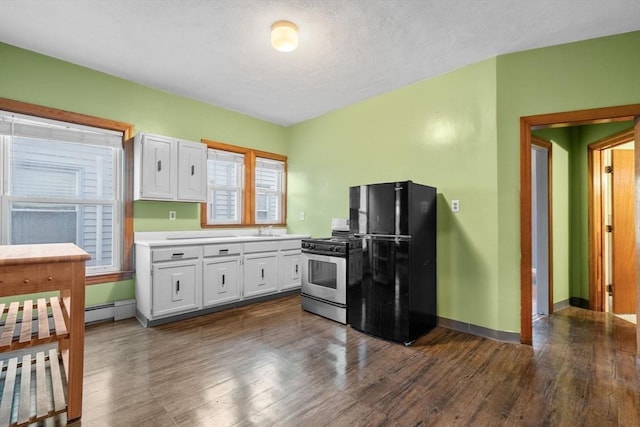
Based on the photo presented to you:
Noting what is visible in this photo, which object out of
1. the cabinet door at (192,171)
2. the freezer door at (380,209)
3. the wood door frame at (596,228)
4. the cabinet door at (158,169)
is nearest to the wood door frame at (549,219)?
the wood door frame at (596,228)

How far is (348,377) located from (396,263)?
3.57ft

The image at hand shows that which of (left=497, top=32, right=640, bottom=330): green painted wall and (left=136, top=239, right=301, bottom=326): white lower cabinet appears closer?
(left=497, top=32, right=640, bottom=330): green painted wall

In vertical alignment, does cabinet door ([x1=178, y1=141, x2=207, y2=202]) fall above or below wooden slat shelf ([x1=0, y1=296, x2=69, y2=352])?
above

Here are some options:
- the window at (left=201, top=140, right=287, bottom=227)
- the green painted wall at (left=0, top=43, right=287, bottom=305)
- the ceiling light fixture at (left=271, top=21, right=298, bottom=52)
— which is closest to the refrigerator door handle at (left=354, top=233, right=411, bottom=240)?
the ceiling light fixture at (left=271, top=21, right=298, bottom=52)

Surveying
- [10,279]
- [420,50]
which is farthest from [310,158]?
[10,279]

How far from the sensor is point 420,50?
2.79 metres

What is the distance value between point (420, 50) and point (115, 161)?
3513mm

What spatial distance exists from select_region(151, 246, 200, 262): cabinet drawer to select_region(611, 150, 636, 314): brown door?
195 inches

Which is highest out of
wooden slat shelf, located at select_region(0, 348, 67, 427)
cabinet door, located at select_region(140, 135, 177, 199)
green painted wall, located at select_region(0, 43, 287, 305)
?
green painted wall, located at select_region(0, 43, 287, 305)

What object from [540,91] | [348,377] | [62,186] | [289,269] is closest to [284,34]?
[540,91]

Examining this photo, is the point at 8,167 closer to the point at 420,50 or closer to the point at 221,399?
the point at 221,399

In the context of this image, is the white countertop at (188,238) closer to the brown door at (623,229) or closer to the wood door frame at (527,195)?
the wood door frame at (527,195)

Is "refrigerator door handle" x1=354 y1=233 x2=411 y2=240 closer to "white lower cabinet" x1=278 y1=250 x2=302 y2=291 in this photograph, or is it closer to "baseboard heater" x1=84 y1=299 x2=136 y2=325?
"white lower cabinet" x1=278 y1=250 x2=302 y2=291

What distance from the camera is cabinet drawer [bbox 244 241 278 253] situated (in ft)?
12.7
